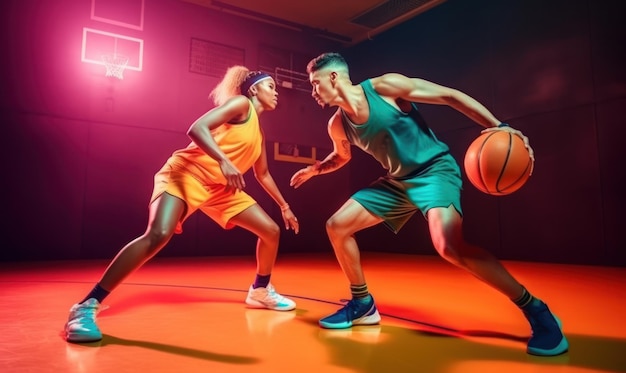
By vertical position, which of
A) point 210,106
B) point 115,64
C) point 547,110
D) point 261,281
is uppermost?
point 115,64

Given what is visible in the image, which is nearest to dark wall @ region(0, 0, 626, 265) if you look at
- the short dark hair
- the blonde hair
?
the blonde hair

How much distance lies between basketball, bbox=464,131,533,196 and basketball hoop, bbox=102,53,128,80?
5.45m

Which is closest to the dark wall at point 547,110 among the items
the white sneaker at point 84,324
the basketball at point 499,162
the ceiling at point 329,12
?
the ceiling at point 329,12

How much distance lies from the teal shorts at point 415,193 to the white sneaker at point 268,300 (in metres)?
0.84

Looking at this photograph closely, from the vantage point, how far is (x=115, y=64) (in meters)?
5.89

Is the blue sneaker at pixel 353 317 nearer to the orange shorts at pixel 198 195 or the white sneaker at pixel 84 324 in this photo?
the orange shorts at pixel 198 195

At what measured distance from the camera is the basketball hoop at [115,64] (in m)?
5.83

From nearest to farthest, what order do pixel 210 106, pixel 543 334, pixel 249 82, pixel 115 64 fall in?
pixel 543 334, pixel 249 82, pixel 115 64, pixel 210 106

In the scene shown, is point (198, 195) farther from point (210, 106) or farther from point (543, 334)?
point (210, 106)

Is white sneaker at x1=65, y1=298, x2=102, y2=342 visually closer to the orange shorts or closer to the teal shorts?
the orange shorts

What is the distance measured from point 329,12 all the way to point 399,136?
5614 mm

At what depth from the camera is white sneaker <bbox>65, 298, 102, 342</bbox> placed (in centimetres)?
178

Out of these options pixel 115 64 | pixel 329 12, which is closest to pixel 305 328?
pixel 115 64

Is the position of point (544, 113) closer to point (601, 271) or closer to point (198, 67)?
point (601, 271)
